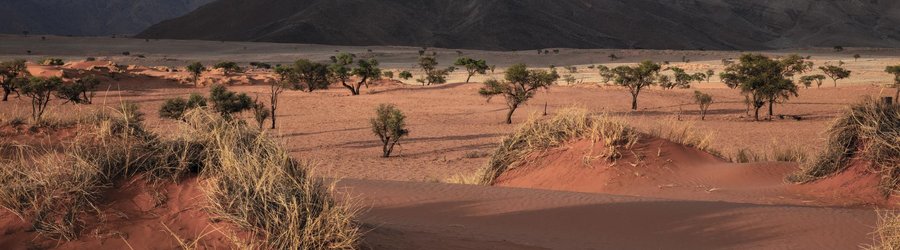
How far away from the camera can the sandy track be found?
27.9 feet

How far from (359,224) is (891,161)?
9273mm

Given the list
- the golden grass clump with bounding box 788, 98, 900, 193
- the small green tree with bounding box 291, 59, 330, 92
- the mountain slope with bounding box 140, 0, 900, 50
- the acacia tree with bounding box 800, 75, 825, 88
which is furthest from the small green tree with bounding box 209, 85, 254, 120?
the mountain slope with bounding box 140, 0, 900, 50

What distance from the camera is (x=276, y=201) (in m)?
6.34

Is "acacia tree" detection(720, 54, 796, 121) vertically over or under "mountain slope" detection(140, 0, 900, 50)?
under

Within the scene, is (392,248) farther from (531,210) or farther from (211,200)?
(531,210)

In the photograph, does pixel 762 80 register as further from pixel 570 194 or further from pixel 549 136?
pixel 570 194

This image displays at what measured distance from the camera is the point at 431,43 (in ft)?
457

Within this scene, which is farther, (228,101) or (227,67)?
(227,67)

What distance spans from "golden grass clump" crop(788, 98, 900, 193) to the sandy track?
1.71 metres

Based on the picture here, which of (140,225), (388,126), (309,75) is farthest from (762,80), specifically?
(140,225)

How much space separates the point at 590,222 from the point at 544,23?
139331 mm

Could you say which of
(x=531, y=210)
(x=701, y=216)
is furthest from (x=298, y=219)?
(x=701, y=216)

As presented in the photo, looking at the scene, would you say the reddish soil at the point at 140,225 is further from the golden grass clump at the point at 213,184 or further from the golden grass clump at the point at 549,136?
the golden grass clump at the point at 549,136

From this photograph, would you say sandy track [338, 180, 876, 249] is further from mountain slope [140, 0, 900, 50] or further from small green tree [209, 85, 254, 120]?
mountain slope [140, 0, 900, 50]
